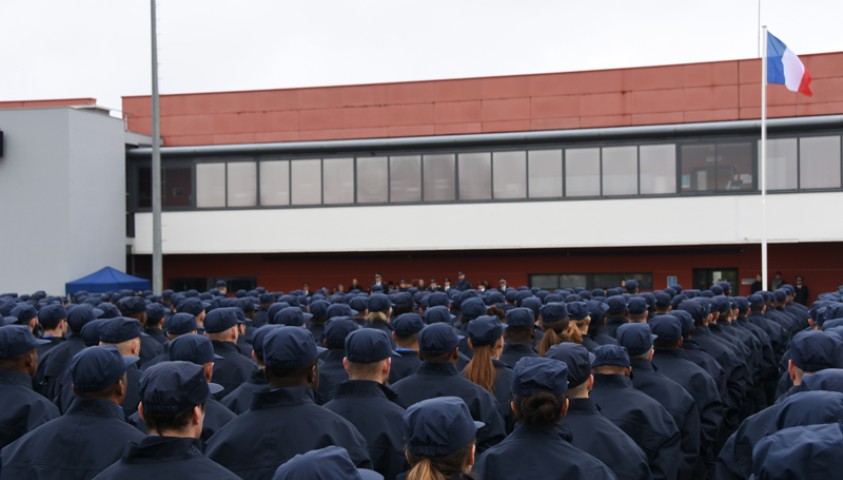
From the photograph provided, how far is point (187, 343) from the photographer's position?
240 inches

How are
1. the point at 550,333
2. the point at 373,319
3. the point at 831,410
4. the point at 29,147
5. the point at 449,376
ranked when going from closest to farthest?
the point at 831,410 < the point at 449,376 < the point at 550,333 < the point at 373,319 < the point at 29,147

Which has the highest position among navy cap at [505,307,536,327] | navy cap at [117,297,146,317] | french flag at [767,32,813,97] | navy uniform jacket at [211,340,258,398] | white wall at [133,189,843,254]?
french flag at [767,32,813,97]

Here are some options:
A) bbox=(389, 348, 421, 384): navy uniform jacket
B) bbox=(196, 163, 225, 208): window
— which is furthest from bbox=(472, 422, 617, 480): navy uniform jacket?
bbox=(196, 163, 225, 208): window

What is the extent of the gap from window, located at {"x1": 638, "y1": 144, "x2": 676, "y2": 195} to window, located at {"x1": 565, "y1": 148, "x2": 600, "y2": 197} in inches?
53.8

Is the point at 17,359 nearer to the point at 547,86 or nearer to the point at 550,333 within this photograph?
the point at 550,333

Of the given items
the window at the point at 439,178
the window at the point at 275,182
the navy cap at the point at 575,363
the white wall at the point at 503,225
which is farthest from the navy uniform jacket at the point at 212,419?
the window at the point at 275,182

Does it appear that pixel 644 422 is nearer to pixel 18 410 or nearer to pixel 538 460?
pixel 538 460

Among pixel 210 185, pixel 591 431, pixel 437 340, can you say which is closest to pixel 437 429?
pixel 591 431

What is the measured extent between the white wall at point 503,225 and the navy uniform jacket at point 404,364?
20029 millimetres

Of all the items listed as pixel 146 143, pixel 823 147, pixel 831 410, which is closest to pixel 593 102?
pixel 823 147

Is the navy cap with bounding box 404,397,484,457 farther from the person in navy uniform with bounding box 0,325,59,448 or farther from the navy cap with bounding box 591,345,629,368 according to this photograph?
the person in navy uniform with bounding box 0,325,59,448

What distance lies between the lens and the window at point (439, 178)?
2842cm

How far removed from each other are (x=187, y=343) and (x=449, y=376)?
1.85m

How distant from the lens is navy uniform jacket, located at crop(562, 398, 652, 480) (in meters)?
4.80
